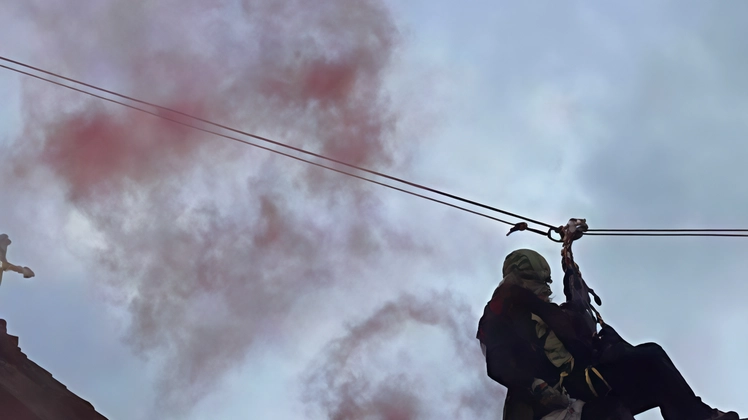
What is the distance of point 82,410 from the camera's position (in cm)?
1403

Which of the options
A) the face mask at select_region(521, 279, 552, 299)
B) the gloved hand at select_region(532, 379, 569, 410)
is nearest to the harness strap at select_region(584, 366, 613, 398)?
the gloved hand at select_region(532, 379, 569, 410)

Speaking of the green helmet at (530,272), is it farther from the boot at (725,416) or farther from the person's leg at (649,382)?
the boot at (725,416)

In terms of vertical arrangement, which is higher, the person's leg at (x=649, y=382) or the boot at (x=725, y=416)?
the person's leg at (x=649, y=382)

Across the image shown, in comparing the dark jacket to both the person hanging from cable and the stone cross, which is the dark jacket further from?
the stone cross

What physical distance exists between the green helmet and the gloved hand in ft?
4.43

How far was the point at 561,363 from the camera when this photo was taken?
40.4ft

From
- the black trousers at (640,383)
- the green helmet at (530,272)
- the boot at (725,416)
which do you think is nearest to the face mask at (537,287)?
the green helmet at (530,272)

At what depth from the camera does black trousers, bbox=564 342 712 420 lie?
11.5 m

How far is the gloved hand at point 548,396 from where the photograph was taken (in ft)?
39.8

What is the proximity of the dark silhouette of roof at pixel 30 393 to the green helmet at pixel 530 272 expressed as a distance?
20.7 feet

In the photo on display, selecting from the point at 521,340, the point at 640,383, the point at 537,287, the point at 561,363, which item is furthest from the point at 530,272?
the point at 640,383

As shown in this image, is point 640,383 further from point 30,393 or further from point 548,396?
point 30,393

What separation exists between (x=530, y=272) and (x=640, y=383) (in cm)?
211

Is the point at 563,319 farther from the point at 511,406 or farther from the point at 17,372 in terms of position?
the point at 17,372
